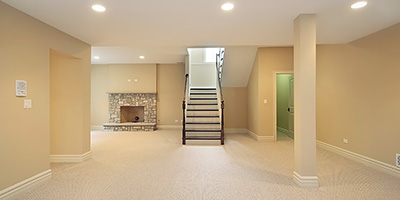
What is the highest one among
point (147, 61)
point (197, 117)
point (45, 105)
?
point (147, 61)

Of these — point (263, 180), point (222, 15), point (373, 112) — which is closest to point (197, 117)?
point (263, 180)

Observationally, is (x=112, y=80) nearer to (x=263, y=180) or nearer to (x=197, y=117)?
(x=197, y=117)

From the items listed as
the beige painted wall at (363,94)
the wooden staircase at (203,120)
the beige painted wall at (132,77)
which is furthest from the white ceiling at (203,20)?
the beige painted wall at (132,77)

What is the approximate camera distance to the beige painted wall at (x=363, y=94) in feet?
10.1

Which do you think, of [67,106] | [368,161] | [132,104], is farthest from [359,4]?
[132,104]

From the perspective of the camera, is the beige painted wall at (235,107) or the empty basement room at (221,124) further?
the beige painted wall at (235,107)

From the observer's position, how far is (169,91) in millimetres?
8008

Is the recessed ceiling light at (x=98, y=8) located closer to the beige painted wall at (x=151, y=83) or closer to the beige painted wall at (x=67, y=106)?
the beige painted wall at (x=67, y=106)

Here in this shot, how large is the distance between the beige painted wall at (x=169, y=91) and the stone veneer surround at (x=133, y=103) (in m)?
0.25

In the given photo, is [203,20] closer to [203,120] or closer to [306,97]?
[306,97]

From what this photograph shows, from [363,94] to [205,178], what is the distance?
132 inches

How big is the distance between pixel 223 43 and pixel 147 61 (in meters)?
4.38

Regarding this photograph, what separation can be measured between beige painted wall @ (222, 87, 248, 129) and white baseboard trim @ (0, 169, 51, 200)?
5317 millimetres

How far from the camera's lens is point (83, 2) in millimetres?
2309
